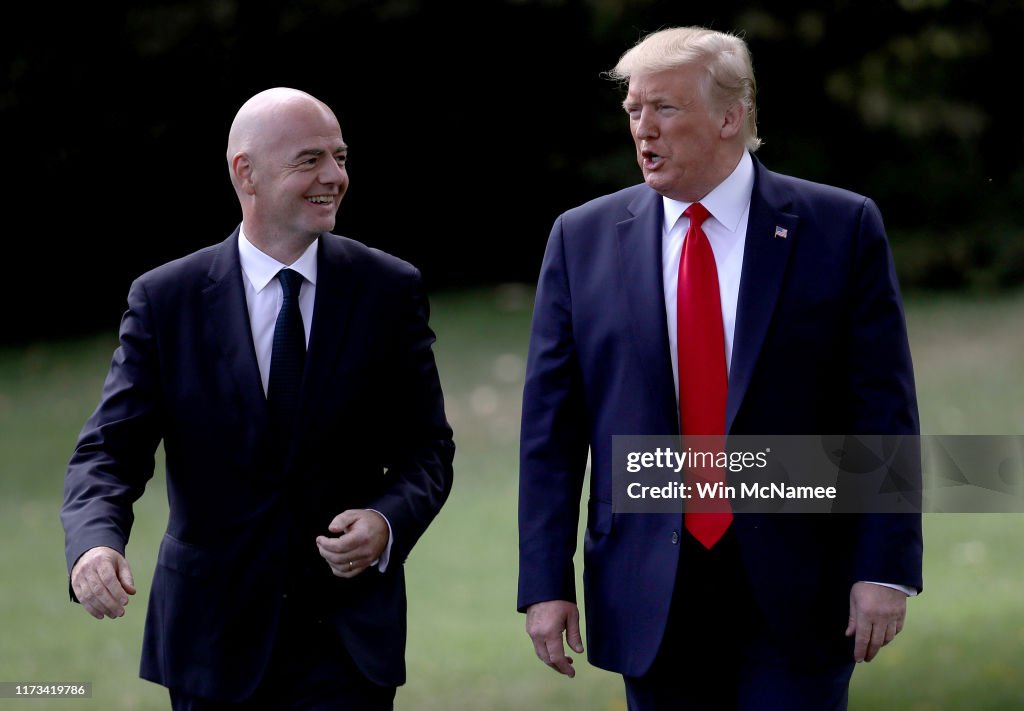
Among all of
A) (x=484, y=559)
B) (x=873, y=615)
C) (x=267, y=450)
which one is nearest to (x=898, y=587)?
(x=873, y=615)

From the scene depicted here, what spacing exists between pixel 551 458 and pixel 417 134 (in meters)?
15.2

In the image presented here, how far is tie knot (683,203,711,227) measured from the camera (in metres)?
4.16

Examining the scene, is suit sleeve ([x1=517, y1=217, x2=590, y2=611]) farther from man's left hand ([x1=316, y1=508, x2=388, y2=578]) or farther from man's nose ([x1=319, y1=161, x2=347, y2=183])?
man's nose ([x1=319, y1=161, x2=347, y2=183])

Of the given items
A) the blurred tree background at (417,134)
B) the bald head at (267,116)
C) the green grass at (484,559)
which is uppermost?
the blurred tree background at (417,134)

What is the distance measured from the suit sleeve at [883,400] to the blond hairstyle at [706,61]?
1.72 feet

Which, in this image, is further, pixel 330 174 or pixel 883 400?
pixel 330 174

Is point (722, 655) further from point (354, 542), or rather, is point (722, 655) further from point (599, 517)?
point (354, 542)

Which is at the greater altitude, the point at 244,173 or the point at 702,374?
the point at 244,173

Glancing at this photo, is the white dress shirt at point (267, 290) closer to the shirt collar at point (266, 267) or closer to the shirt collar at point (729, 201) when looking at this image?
the shirt collar at point (266, 267)

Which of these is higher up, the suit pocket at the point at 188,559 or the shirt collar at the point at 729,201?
the shirt collar at the point at 729,201

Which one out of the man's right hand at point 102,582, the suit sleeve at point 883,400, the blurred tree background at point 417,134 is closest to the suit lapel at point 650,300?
the suit sleeve at point 883,400

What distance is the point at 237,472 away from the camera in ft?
13.9

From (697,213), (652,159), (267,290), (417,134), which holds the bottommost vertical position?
(267,290)

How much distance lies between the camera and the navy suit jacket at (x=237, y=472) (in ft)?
13.8
